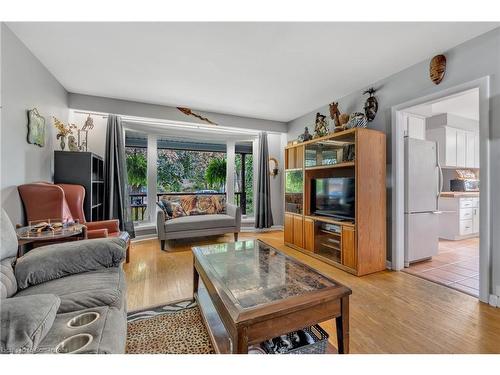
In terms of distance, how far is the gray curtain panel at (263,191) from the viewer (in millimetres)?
4965

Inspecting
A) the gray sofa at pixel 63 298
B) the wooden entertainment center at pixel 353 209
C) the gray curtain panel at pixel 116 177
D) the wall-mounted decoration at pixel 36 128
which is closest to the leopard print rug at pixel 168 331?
the gray sofa at pixel 63 298

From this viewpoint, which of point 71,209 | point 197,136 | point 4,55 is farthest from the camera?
point 197,136

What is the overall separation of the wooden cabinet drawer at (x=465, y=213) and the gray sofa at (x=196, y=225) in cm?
418

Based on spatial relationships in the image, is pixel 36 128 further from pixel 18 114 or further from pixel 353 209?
pixel 353 209

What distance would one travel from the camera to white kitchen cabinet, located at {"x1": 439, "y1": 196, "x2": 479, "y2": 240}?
4246mm

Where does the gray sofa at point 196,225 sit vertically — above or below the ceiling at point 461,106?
below

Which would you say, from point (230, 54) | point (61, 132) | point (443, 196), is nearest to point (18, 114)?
point (61, 132)

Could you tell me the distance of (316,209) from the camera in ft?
11.8

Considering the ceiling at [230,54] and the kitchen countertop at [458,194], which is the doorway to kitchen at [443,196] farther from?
the ceiling at [230,54]

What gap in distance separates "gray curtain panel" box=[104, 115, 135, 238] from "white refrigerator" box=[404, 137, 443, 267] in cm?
417

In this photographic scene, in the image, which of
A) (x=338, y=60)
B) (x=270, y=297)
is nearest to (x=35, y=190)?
(x=270, y=297)

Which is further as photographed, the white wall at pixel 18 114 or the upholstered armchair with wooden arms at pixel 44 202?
the upholstered armchair with wooden arms at pixel 44 202
